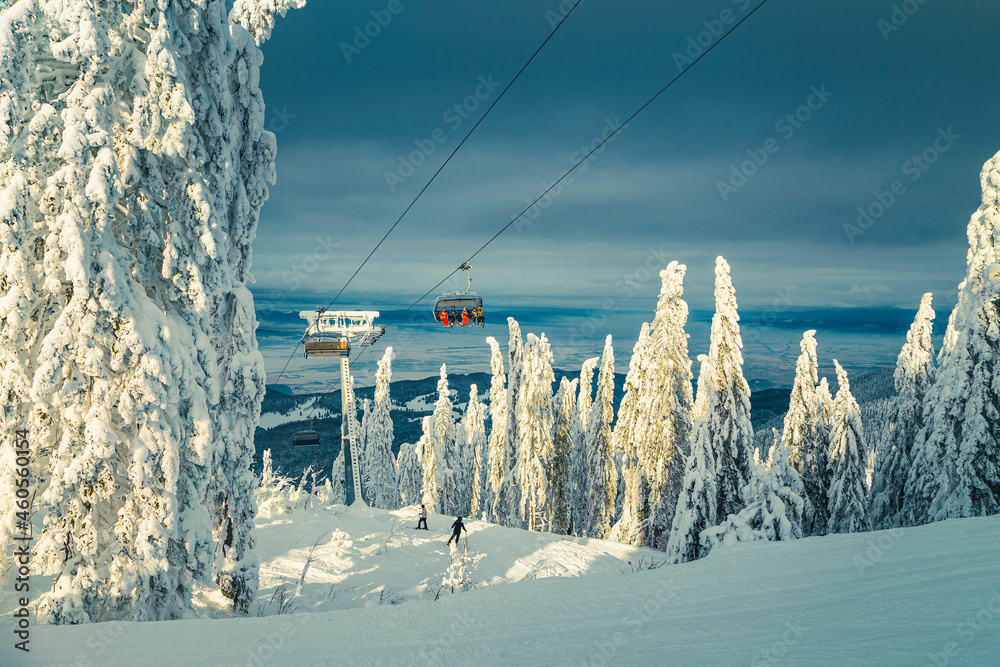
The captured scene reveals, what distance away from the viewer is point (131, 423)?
278 inches

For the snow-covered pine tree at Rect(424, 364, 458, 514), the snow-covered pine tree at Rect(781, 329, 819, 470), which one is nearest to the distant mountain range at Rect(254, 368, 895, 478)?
the snow-covered pine tree at Rect(424, 364, 458, 514)

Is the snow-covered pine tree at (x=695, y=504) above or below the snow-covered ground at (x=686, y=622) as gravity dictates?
below

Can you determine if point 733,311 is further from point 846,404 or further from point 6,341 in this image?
point 6,341

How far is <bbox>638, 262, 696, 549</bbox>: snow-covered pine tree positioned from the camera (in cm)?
2028

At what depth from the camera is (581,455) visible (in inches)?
1310

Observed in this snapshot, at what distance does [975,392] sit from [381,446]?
1269 inches

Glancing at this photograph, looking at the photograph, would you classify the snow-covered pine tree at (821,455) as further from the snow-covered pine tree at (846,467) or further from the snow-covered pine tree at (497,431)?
the snow-covered pine tree at (497,431)

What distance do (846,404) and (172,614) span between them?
2318cm

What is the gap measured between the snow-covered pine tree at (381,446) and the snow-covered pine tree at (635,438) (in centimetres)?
1813

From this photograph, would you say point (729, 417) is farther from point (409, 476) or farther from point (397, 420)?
point (397, 420)

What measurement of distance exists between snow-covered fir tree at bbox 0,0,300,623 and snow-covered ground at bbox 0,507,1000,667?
1618 mm

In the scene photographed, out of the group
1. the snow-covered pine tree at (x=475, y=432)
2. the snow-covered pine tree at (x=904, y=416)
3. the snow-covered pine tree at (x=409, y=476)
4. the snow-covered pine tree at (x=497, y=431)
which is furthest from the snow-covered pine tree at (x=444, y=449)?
the snow-covered pine tree at (x=904, y=416)

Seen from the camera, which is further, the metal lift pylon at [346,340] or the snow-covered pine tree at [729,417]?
the metal lift pylon at [346,340]

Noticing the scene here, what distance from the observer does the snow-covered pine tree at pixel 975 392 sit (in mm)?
14656
